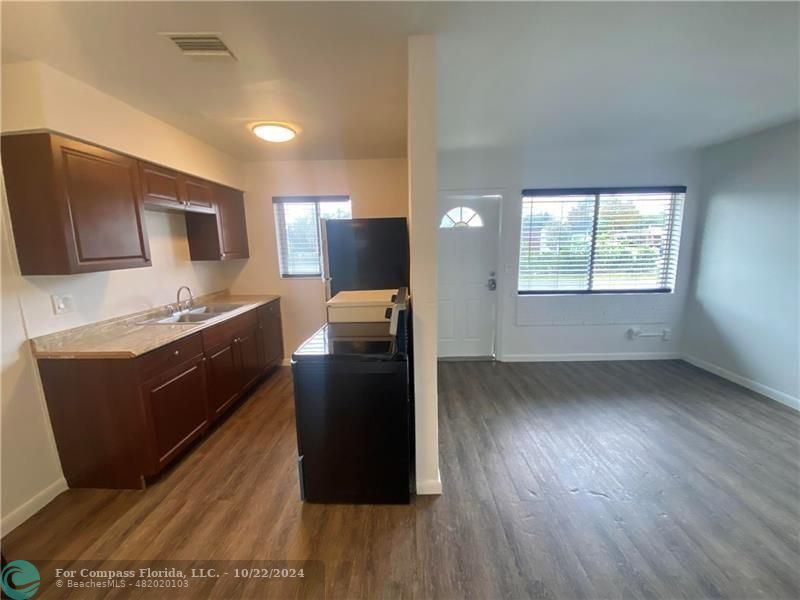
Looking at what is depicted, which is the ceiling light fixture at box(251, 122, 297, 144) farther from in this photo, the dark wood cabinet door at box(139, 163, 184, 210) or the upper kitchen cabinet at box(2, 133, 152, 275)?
the upper kitchen cabinet at box(2, 133, 152, 275)

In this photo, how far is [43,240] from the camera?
5.73 ft

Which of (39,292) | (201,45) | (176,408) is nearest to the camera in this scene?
(201,45)

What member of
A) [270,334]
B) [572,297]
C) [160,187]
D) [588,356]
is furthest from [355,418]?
[588,356]

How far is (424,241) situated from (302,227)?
2.56 metres

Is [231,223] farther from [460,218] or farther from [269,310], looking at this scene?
[460,218]

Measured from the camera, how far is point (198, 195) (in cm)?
287

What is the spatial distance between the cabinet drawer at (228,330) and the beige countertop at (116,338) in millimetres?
60

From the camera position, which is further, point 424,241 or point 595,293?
point 595,293

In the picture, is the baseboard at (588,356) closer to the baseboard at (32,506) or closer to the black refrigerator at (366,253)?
the black refrigerator at (366,253)

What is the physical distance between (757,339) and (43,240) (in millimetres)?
5795

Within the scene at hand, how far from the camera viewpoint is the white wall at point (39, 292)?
1.65m

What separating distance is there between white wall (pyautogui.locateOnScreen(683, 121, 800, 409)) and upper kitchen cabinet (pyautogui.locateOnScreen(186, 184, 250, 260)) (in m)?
5.39

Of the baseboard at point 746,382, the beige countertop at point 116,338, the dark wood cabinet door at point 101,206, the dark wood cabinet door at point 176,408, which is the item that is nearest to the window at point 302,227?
the beige countertop at point 116,338

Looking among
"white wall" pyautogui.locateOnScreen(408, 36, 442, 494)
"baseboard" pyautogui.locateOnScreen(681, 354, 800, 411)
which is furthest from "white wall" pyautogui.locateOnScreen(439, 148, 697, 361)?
"white wall" pyautogui.locateOnScreen(408, 36, 442, 494)
